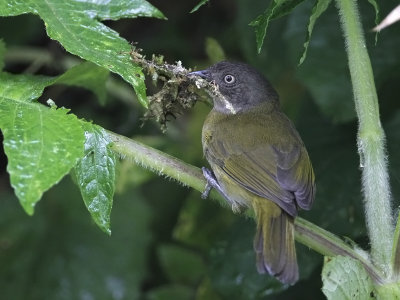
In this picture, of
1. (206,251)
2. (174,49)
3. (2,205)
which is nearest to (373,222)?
(206,251)

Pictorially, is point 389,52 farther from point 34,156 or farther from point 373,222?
point 34,156

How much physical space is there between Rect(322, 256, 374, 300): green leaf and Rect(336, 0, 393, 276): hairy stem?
102mm

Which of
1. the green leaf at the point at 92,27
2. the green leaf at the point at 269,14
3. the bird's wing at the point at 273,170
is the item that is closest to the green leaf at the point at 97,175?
the green leaf at the point at 92,27

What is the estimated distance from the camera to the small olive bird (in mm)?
2691

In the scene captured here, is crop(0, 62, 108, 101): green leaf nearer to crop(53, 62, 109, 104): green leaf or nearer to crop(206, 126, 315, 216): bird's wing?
crop(53, 62, 109, 104): green leaf

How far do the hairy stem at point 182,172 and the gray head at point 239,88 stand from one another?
1.28 meters

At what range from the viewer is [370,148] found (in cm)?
240

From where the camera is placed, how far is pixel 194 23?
6133 millimetres

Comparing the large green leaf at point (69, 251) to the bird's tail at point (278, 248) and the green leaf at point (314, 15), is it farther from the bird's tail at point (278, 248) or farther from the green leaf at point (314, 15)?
the green leaf at point (314, 15)

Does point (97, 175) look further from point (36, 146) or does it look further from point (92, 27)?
point (92, 27)

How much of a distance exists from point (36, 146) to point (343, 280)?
3.25ft

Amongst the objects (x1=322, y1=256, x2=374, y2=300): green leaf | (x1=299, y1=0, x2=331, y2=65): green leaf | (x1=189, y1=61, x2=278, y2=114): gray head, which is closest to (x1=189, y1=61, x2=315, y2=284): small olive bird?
(x1=189, y1=61, x2=278, y2=114): gray head

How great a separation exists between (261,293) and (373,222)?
113 cm

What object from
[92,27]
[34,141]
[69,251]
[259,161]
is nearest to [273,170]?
[259,161]
